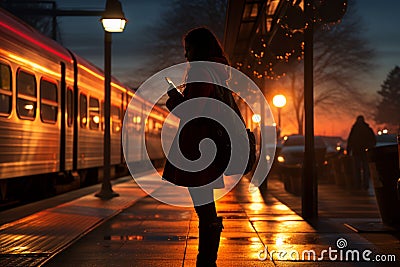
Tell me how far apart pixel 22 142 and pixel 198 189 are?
8569 millimetres

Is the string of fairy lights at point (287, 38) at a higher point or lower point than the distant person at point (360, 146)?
higher

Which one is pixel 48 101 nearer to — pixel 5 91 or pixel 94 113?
pixel 5 91

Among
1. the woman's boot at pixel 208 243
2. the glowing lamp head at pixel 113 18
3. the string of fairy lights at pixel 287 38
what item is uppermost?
the glowing lamp head at pixel 113 18

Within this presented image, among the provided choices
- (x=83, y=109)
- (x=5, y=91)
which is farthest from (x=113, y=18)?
(x=5, y=91)

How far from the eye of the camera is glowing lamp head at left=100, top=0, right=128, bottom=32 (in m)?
16.9

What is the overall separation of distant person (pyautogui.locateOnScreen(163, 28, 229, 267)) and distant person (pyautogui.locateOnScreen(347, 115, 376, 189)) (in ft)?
47.7

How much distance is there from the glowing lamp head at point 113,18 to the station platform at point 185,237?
14.0 ft

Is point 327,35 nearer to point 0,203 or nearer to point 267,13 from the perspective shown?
point 267,13

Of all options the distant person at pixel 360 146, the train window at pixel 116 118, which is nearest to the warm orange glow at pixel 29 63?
the distant person at pixel 360 146

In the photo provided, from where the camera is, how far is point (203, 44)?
6.59 metres

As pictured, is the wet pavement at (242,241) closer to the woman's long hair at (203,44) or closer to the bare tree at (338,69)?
the woman's long hair at (203,44)

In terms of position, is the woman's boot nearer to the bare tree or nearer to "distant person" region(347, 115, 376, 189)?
"distant person" region(347, 115, 376, 189)

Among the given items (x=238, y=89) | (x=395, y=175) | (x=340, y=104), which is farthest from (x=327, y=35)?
(x=395, y=175)

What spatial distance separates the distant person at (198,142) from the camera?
6434 mm
